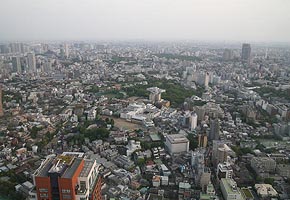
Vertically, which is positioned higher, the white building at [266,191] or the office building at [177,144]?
the office building at [177,144]

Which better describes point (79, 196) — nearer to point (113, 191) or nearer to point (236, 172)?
point (113, 191)

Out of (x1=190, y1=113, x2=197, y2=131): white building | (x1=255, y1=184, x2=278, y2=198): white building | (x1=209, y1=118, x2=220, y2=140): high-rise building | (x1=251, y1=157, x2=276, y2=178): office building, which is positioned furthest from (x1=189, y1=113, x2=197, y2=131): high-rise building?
(x1=255, y1=184, x2=278, y2=198): white building

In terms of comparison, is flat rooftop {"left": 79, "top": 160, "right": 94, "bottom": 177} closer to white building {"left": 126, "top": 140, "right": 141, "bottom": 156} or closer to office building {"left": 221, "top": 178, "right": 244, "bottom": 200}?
office building {"left": 221, "top": 178, "right": 244, "bottom": 200}

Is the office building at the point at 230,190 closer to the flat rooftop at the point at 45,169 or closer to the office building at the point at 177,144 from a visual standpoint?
the office building at the point at 177,144

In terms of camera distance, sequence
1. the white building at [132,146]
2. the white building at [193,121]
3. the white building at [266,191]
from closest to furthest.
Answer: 1. the white building at [266,191]
2. the white building at [132,146]
3. the white building at [193,121]

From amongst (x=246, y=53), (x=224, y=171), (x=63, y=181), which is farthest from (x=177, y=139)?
(x=246, y=53)

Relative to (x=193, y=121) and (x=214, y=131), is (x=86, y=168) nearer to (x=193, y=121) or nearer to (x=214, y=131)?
(x=214, y=131)

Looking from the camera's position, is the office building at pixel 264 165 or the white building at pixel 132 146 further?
the white building at pixel 132 146

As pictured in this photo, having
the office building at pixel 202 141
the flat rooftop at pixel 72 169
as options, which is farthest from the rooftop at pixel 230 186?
the flat rooftop at pixel 72 169
